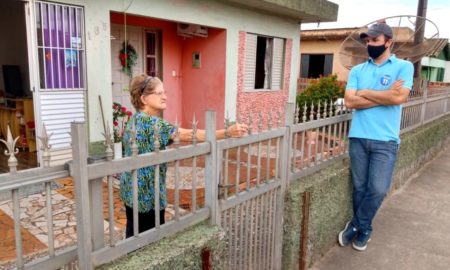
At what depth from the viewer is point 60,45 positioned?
527 cm

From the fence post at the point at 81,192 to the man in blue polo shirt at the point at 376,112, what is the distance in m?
2.61

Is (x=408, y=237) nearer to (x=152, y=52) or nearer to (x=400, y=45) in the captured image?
(x=400, y=45)

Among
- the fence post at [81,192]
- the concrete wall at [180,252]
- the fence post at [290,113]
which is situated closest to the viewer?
the fence post at [81,192]

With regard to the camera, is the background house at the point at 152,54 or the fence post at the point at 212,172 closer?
the fence post at the point at 212,172

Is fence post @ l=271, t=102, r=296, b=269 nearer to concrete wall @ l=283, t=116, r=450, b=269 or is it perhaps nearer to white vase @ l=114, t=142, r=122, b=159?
concrete wall @ l=283, t=116, r=450, b=269

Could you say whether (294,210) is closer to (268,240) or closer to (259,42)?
(268,240)

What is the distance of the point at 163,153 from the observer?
1.98 metres

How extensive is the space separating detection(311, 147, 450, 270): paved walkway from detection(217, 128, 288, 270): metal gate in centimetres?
84

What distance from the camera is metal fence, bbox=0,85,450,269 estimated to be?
157 cm

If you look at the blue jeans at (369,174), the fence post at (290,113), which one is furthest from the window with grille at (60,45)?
the blue jeans at (369,174)

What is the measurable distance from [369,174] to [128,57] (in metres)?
5.58

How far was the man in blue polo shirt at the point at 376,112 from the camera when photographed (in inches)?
129

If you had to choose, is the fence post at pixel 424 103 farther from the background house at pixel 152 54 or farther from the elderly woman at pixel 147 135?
the elderly woman at pixel 147 135

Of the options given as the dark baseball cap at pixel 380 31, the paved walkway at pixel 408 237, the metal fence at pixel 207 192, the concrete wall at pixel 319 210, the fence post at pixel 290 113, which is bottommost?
the paved walkway at pixel 408 237
